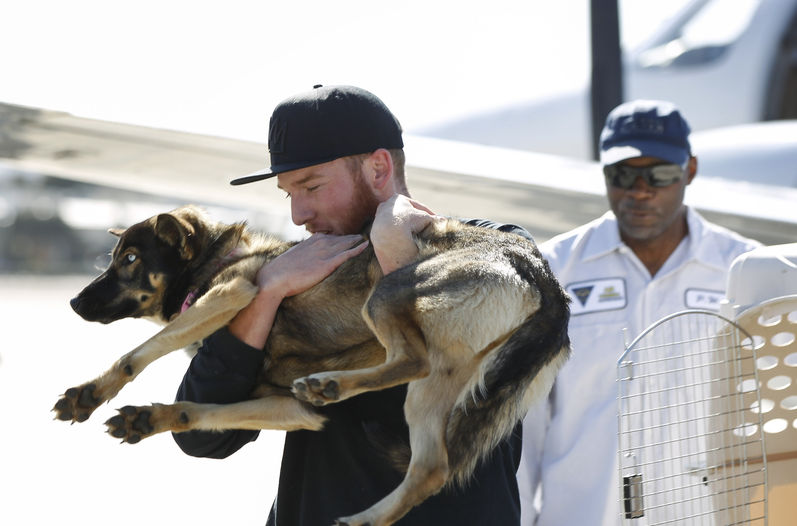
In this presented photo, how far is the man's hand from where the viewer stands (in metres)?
2.16

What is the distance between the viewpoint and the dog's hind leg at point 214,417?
6.90ft

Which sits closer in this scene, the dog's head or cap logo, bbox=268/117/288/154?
cap logo, bbox=268/117/288/154

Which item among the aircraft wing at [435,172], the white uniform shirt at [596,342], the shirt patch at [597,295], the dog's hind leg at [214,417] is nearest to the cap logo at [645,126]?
the white uniform shirt at [596,342]

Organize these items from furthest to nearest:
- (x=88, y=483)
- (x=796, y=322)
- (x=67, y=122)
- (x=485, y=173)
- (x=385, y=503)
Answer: (x=88, y=483)
(x=485, y=173)
(x=67, y=122)
(x=796, y=322)
(x=385, y=503)

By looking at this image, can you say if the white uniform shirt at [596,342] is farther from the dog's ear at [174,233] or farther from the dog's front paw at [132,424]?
the dog's front paw at [132,424]

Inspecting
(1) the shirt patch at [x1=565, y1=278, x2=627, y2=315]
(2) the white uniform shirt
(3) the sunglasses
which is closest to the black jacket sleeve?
(2) the white uniform shirt

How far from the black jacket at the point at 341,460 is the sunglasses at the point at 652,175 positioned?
1740 mm

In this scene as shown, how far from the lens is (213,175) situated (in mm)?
5656

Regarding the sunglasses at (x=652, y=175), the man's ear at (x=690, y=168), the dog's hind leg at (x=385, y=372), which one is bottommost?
the man's ear at (x=690, y=168)

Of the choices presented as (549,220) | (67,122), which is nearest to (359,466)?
(67,122)

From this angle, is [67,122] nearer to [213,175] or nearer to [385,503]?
[213,175]

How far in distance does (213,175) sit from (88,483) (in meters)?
2.63

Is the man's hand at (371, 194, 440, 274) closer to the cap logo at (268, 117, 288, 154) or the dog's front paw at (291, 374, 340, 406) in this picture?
the cap logo at (268, 117, 288, 154)

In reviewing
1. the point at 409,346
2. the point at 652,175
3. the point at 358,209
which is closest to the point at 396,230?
the point at 358,209
